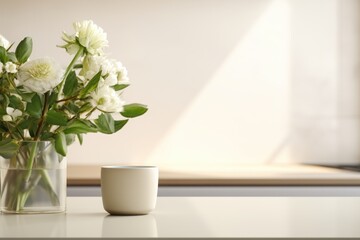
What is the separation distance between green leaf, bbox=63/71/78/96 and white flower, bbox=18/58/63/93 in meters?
0.07

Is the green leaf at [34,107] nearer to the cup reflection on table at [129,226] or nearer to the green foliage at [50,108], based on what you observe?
the green foliage at [50,108]

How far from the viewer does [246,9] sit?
3307 mm

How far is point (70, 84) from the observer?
141 centimetres

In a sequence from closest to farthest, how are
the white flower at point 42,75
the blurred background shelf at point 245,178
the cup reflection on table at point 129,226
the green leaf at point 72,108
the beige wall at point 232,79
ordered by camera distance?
the cup reflection on table at point 129,226 < the white flower at point 42,75 < the green leaf at point 72,108 < the blurred background shelf at point 245,178 < the beige wall at point 232,79

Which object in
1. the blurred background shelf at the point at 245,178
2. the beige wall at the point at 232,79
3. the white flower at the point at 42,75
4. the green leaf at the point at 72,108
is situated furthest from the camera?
the beige wall at the point at 232,79

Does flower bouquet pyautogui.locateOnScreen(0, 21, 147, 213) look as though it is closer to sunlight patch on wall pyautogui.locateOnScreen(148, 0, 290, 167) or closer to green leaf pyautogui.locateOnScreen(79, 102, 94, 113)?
green leaf pyautogui.locateOnScreen(79, 102, 94, 113)

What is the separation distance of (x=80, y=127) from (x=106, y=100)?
0.35ft

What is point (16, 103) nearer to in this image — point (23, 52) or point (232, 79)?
point (23, 52)

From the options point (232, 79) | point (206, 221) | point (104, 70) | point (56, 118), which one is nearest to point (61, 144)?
point (56, 118)

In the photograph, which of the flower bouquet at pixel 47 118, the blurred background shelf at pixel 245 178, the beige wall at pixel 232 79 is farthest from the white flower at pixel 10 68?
the beige wall at pixel 232 79

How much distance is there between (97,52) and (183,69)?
1869mm

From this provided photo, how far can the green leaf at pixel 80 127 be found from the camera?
1.43 m

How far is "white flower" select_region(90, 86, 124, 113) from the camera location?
1.36m

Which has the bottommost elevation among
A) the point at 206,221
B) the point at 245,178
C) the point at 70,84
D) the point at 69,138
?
the point at 245,178
